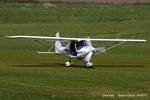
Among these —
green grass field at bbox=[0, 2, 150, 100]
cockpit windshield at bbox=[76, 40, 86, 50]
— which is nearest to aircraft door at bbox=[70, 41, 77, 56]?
cockpit windshield at bbox=[76, 40, 86, 50]

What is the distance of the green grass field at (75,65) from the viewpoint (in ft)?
63.8

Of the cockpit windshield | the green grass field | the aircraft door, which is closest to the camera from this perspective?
the green grass field

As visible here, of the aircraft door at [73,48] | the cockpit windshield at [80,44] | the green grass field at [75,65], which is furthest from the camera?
the aircraft door at [73,48]

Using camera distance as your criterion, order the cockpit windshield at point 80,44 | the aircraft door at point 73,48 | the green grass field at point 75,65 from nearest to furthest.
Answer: the green grass field at point 75,65 < the cockpit windshield at point 80,44 < the aircraft door at point 73,48

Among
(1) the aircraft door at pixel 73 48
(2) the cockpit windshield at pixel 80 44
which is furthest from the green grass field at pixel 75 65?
(2) the cockpit windshield at pixel 80 44

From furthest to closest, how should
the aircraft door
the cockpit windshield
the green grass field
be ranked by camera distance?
the aircraft door → the cockpit windshield → the green grass field

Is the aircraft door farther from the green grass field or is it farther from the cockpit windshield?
the green grass field

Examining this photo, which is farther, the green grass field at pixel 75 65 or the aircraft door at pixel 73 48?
the aircraft door at pixel 73 48

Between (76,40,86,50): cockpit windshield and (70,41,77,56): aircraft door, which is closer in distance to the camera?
(76,40,86,50): cockpit windshield

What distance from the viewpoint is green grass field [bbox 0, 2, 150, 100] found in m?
19.4

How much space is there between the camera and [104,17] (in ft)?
209

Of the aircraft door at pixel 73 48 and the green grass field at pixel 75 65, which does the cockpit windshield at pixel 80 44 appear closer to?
the aircraft door at pixel 73 48

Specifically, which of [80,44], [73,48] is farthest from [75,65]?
[80,44]

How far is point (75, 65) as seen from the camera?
97.7 feet
